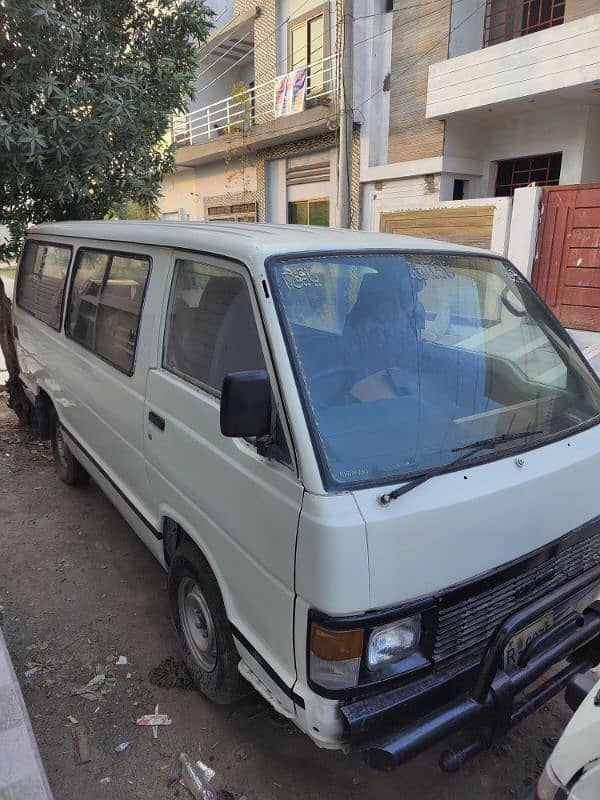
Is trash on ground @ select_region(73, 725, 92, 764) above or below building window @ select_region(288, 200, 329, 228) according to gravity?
below

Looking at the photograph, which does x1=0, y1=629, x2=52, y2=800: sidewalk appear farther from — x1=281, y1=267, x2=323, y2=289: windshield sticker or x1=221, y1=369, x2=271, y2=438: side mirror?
x1=281, y1=267, x2=323, y2=289: windshield sticker

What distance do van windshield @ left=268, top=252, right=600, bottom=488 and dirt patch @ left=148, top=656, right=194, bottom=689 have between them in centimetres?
168

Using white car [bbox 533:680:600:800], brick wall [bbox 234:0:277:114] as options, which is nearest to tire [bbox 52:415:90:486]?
white car [bbox 533:680:600:800]

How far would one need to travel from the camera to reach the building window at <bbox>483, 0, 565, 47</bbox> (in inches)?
377

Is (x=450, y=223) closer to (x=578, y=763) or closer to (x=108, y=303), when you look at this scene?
(x=108, y=303)

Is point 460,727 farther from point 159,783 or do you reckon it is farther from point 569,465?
point 159,783

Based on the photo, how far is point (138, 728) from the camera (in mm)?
2502

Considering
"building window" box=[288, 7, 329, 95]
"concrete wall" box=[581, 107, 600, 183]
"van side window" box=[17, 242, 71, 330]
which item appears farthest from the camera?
"building window" box=[288, 7, 329, 95]

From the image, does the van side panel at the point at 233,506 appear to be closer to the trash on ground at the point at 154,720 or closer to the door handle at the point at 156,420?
the door handle at the point at 156,420

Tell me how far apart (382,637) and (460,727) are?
0.38 meters

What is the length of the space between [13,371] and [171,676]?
4724mm

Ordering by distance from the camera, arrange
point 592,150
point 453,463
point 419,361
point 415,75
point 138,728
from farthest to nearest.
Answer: point 415,75
point 592,150
point 138,728
point 419,361
point 453,463

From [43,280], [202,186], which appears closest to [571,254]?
[43,280]

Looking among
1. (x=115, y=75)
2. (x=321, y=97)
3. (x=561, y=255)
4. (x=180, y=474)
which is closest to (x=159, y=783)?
(x=180, y=474)
